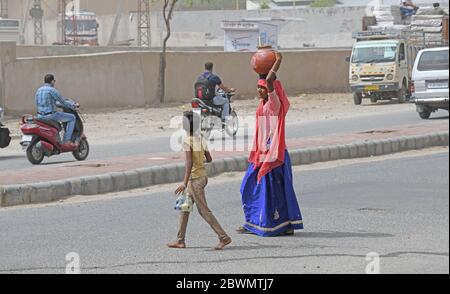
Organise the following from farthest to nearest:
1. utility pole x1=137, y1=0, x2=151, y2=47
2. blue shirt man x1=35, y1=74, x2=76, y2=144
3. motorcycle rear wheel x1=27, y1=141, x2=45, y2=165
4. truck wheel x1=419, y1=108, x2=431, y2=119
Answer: utility pole x1=137, y1=0, x2=151, y2=47 → truck wheel x1=419, y1=108, x2=431, y2=119 → blue shirt man x1=35, y1=74, x2=76, y2=144 → motorcycle rear wheel x1=27, y1=141, x2=45, y2=165

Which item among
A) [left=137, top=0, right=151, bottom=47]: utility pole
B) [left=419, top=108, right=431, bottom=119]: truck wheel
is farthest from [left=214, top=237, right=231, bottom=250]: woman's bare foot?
[left=137, top=0, right=151, bottom=47]: utility pole

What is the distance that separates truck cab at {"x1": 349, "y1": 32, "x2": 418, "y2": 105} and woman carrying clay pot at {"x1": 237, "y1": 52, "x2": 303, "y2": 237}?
80.5 feet

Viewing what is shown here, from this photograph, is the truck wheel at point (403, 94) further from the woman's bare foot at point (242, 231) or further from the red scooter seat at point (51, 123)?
the woman's bare foot at point (242, 231)

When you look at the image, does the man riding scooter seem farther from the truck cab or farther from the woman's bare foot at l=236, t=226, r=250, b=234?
the truck cab

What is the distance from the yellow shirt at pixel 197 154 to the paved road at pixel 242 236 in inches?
27.6

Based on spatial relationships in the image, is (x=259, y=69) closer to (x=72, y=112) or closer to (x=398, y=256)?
(x=398, y=256)

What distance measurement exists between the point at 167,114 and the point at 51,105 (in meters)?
12.6

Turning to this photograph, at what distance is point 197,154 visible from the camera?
956cm

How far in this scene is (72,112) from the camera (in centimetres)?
1822

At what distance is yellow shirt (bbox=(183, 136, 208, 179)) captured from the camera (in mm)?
9562

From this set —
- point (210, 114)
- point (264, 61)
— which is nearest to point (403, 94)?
point (210, 114)

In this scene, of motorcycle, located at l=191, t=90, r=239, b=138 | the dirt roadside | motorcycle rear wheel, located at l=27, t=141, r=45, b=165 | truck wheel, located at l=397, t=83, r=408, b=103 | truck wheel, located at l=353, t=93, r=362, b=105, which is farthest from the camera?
truck wheel, located at l=397, t=83, r=408, b=103

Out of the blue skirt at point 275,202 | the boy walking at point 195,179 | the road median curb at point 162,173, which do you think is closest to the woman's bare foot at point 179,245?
the boy walking at point 195,179
